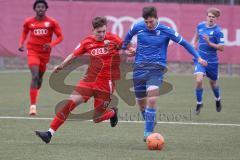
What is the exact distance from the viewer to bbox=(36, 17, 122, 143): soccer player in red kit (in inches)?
432

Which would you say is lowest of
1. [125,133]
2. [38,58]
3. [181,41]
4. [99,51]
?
[125,133]

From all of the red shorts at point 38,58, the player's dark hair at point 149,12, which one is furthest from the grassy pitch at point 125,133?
the player's dark hair at point 149,12

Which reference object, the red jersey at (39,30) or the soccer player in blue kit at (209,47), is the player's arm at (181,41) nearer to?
the soccer player in blue kit at (209,47)

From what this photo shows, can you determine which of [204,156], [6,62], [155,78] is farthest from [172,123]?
[6,62]

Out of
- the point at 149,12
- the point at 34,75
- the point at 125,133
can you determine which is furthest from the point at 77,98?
the point at 34,75

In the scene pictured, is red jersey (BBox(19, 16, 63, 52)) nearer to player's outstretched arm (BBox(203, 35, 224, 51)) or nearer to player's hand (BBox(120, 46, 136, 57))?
player's outstretched arm (BBox(203, 35, 224, 51))

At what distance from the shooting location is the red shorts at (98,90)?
440 inches

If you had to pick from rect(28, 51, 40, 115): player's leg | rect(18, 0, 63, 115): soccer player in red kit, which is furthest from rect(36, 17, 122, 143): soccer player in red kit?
rect(18, 0, 63, 115): soccer player in red kit

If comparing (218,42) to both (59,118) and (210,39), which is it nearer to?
(210,39)

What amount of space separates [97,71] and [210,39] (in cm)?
482

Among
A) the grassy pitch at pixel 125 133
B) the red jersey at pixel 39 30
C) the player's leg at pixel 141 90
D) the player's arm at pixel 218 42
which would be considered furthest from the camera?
the red jersey at pixel 39 30

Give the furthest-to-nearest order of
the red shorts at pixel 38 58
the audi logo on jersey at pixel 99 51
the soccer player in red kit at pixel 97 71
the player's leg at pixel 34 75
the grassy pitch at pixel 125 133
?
the red shorts at pixel 38 58 → the player's leg at pixel 34 75 → the audi logo on jersey at pixel 99 51 → the soccer player in red kit at pixel 97 71 → the grassy pitch at pixel 125 133

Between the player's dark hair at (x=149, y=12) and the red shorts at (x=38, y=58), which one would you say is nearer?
the player's dark hair at (x=149, y=12)

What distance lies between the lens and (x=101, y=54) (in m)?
11.4
